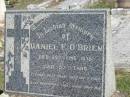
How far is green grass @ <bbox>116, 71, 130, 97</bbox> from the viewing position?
6.66 meters

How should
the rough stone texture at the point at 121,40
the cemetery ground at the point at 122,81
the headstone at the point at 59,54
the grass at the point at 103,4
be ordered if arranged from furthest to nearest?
the grass at the point at 103,4 → the rough stone texture at the point at 121,40 → the cemetery ground at the point at 122,81 → the headstone at the point at 59,54

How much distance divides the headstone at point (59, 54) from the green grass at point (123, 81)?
639 mm

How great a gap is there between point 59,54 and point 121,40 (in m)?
4.65

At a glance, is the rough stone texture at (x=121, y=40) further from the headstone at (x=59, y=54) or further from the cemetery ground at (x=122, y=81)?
the headstone at (x=59, y=54)

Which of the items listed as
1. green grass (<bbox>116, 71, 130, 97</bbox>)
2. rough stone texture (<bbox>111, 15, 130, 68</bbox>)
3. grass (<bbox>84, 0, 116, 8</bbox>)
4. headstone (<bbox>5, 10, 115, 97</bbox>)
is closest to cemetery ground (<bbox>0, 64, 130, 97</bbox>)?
green grass (<bbox>116, 71, 130, 97</bbox>)

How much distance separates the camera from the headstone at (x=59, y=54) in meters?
5.80

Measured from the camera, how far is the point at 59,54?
6117 mm

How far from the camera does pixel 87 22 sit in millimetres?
5875

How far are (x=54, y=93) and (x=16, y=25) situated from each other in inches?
45.5

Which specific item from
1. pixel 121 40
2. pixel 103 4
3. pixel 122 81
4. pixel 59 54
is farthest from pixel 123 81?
pixel 103 4

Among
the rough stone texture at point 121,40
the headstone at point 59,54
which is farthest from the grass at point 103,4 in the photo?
the headstone at point 59,54

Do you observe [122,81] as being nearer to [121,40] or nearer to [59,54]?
[59,54]

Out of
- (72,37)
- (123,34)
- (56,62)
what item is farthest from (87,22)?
(123,34)

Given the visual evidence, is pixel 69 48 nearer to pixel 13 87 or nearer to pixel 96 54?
pixel 96 54
